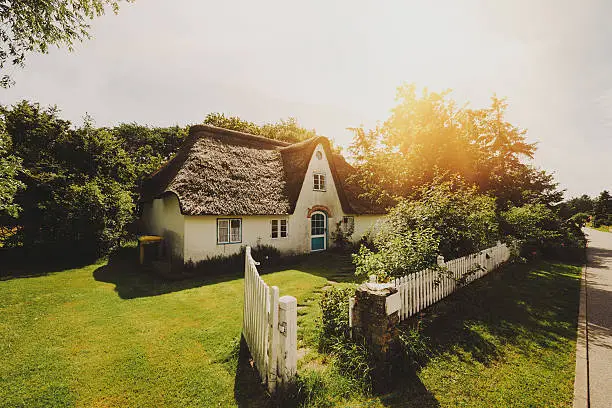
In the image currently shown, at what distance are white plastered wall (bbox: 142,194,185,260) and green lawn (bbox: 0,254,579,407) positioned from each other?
2.94m

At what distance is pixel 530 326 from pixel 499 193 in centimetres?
1242

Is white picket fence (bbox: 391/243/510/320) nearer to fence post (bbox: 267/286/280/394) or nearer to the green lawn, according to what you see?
the green lawn

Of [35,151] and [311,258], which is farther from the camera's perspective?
[311,258]

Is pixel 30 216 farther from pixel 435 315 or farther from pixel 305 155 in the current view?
pixel 435 315

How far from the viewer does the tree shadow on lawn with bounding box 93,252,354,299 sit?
8.96 meters

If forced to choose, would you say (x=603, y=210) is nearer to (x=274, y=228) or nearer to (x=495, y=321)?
(x=495, y=321)

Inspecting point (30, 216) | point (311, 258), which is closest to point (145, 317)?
point (311, 258)

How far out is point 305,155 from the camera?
15594 mm

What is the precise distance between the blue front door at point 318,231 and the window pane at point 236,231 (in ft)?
15.4

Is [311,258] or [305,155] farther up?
[305,155]

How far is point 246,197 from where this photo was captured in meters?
12.9

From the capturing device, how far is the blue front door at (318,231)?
15641 mm

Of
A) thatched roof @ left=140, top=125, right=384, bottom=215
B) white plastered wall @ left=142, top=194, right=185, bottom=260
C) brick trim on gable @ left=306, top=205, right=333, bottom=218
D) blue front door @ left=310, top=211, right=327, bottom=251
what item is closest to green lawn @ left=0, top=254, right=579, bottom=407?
white plastered wall @ left=142, top=194, right=185, bottom=260

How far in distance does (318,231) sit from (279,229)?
2.98m
